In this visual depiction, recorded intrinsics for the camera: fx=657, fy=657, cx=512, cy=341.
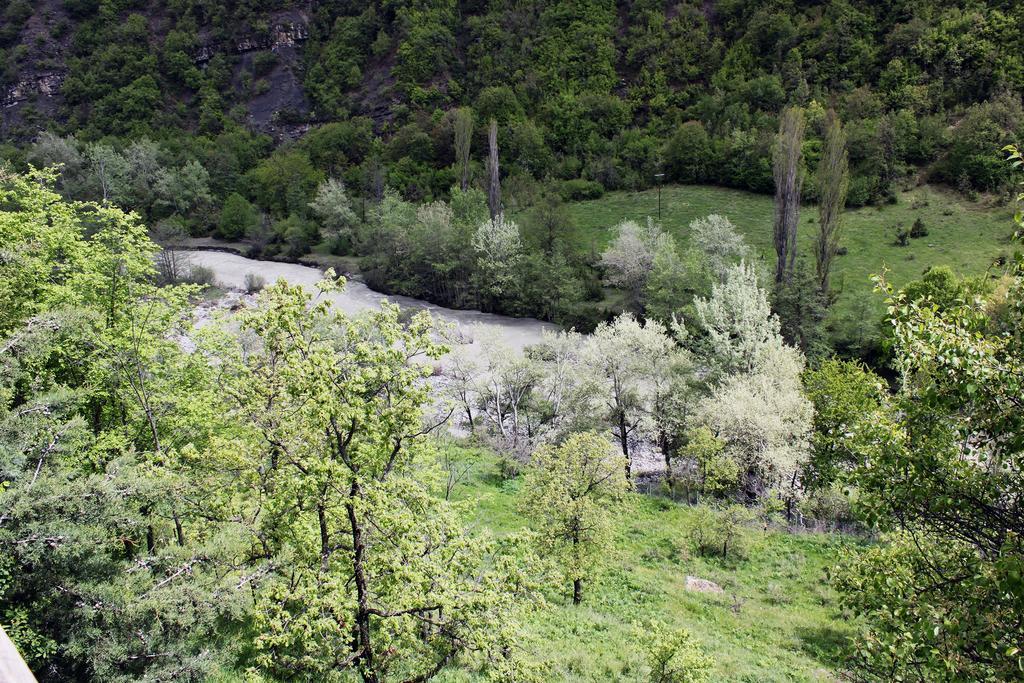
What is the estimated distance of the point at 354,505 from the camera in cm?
811

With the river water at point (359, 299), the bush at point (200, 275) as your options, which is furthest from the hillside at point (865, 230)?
the bush at point (200, 275)

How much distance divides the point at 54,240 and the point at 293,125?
78.3 m

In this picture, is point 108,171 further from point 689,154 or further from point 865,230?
point 865,230

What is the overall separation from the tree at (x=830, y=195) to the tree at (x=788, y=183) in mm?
1462

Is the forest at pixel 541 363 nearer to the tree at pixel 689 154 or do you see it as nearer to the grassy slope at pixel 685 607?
the grassy slope at pixel 685 607

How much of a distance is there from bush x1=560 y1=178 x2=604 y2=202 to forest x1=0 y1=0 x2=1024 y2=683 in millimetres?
225

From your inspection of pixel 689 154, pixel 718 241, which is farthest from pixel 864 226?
pixel 689 154

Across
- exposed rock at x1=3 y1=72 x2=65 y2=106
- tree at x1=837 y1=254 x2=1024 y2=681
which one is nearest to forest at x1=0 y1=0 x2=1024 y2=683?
tree at x1=837 y1=254 x2=1024 y2=681

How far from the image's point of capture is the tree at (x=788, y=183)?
124 feet

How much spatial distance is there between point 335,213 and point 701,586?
51.1 metres

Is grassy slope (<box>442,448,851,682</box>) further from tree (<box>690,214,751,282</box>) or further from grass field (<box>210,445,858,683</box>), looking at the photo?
tree (<box>690,214,751,282</box>)

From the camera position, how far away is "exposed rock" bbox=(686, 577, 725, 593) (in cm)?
1970

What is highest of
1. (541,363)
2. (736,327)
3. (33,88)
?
(33,88)

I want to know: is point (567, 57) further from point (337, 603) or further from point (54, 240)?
point (337, 603)
